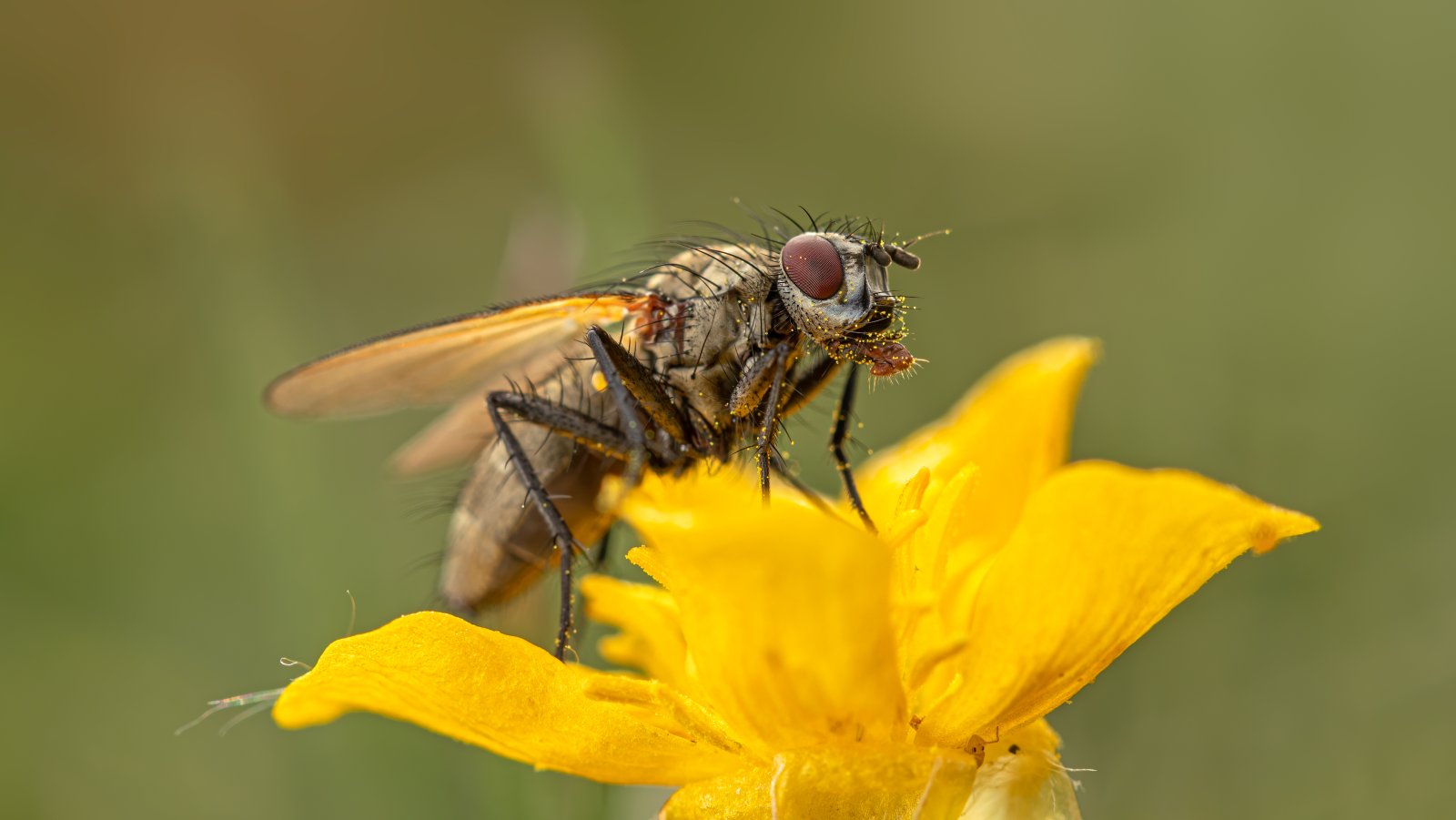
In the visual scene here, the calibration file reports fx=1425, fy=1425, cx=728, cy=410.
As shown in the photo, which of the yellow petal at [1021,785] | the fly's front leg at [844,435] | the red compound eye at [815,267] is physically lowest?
the yellow petal at [1021,785]

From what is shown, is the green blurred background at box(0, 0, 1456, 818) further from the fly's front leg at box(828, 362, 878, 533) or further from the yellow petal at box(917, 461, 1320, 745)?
the yellow petal at box(917, 461, 1320, 745)

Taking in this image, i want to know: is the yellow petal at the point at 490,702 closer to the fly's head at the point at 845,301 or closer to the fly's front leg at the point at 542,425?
the fly's front leg at the point at 542,425

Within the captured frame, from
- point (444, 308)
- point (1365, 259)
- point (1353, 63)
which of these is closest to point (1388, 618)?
point (1365, 259)

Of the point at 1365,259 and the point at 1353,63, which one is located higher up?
the point at 1353,63

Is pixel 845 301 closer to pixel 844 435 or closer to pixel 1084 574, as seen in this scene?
pixel 844 435

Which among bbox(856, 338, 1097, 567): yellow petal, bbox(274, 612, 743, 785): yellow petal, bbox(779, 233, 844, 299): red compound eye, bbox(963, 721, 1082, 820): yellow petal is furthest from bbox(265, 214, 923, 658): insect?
bbox(963, 721, 1082, 820): yellow petal

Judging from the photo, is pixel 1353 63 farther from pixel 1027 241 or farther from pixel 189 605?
pixel 189 605

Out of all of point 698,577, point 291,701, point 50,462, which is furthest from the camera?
point 50,462

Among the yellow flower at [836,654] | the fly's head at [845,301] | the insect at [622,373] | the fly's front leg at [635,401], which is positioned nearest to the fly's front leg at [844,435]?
the insect at [622,373]
